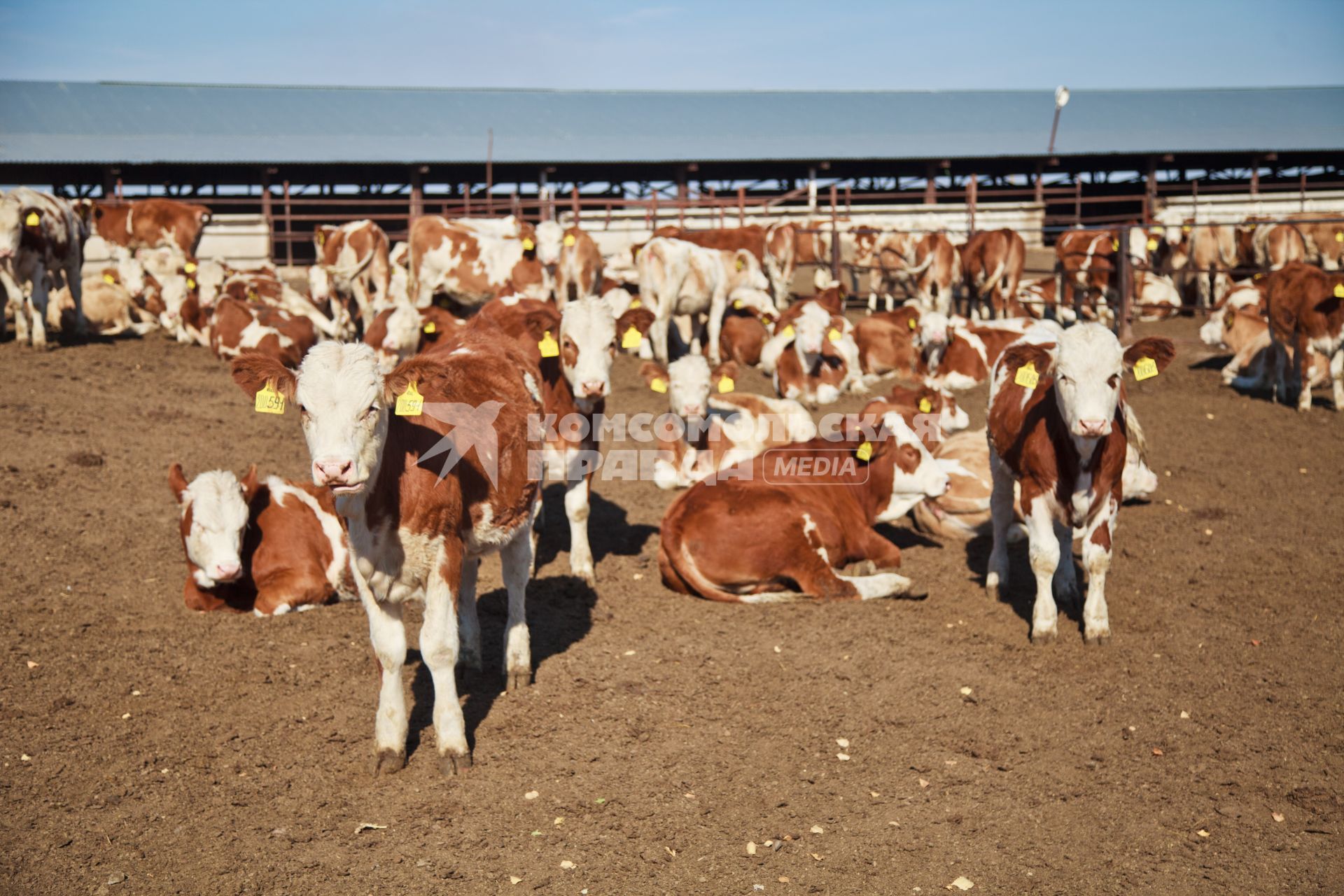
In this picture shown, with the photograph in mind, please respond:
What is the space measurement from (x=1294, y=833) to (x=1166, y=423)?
8.67m

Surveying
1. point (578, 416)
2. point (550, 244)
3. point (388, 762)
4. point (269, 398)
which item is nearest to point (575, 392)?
point (578, 416)

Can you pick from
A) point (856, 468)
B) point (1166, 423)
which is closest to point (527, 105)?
point (1166, 423)

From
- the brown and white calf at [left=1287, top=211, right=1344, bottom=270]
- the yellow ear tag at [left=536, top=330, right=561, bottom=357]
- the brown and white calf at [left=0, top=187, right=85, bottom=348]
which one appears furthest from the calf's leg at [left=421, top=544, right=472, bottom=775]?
the brown and white calf at [left=1287, top=211, right=1344, bottom=270]

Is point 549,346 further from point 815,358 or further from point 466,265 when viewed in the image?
point 466,265

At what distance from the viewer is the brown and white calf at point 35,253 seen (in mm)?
13227

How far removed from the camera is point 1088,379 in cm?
615

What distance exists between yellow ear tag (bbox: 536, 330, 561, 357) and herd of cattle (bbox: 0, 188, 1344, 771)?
0.02m

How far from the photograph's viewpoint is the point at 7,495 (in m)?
8.71

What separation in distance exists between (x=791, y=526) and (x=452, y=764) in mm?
3087

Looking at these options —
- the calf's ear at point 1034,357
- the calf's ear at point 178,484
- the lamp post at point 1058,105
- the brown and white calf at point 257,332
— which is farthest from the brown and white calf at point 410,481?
the lamp post at point 1058,105

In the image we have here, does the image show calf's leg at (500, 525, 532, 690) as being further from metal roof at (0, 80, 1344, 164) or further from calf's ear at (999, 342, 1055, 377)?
metal roof at (0, 80, 1344, 164)

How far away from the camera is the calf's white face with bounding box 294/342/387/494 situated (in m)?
4.38

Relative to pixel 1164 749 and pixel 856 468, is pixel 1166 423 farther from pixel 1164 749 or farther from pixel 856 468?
pixel 1164 749

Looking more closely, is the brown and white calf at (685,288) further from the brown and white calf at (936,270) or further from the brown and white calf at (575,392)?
the brown and white calf at (575,392)
